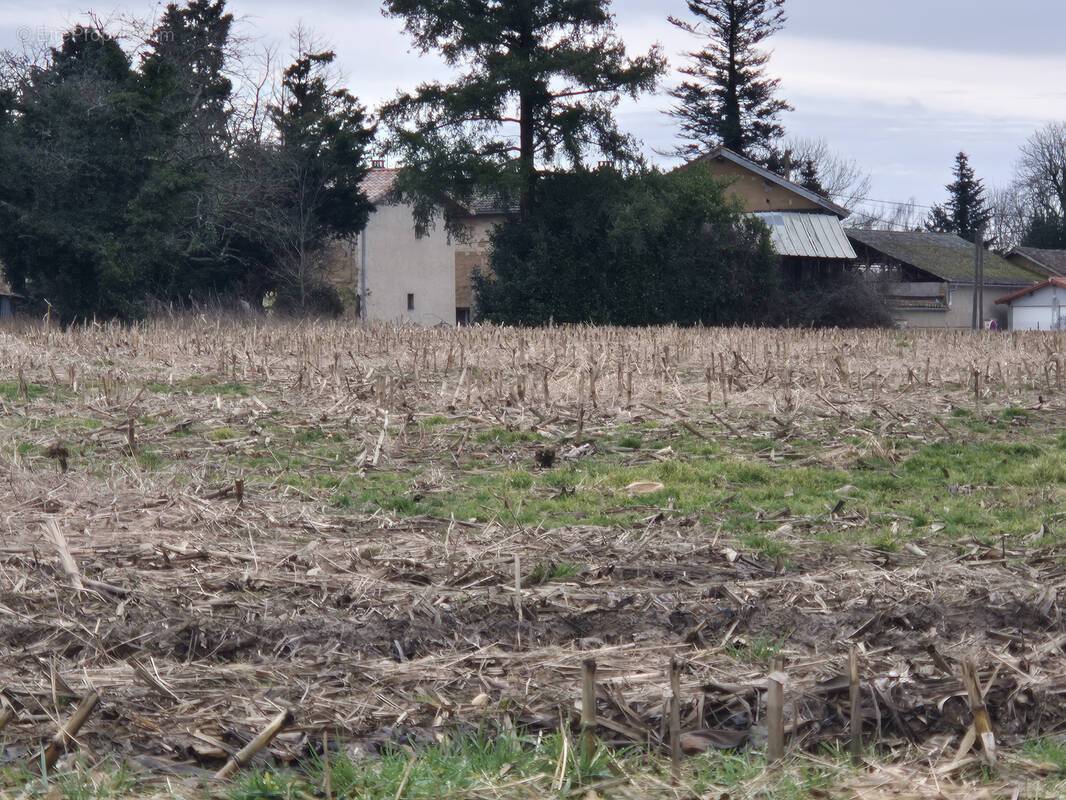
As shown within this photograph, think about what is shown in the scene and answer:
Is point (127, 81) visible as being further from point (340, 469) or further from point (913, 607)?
point (913, 607)

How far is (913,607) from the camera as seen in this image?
494 centimetres

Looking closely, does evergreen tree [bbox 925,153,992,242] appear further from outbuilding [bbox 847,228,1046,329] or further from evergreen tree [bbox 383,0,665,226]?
evergreen tree [bbox 383,0,665,226]

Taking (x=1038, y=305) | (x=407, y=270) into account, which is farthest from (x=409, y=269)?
(x=1038, y=305)

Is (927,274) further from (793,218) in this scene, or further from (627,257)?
(627,257)

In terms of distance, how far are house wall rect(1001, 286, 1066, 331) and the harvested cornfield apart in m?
49.4

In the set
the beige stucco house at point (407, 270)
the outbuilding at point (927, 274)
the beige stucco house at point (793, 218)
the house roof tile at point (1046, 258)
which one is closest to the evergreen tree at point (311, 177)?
the beige stucco house at point (407, 270)

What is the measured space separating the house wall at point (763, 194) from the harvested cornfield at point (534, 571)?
38274 millimetres

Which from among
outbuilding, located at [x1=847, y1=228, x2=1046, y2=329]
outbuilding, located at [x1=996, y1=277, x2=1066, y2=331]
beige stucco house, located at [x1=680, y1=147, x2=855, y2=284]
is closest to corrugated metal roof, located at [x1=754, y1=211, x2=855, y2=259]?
beige stucco house, located at [x1=680, y1=147, x2=855, y2=284]

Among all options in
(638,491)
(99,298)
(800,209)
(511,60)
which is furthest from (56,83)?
(638,491)

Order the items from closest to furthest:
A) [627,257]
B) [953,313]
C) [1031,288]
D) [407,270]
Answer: [627,257] → [407,270] → [1031,288] → [953,313]

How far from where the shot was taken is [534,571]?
18.4ft

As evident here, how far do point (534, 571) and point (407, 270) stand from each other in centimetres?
4808

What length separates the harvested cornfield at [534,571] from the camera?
12.3 ft

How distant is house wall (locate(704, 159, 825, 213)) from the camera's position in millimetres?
49469
